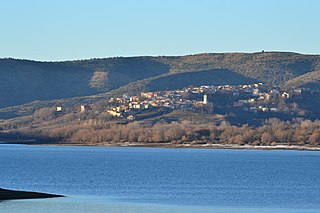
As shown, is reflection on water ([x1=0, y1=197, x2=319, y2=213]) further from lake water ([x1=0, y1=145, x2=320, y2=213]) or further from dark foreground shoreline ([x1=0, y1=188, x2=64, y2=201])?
dark foreground shoreline ([x1=0, y1=188, x2=64, y2=201])

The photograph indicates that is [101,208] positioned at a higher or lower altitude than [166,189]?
lower

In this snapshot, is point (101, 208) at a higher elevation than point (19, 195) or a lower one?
lower

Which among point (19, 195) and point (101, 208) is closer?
point (101, 208)

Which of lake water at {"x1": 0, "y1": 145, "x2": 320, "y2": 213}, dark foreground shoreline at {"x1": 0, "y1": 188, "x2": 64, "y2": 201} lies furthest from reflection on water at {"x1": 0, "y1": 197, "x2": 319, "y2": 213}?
dark foreground shoreline at {"x1": 0, "y1": 188, "x2": 64, "y2": 201}

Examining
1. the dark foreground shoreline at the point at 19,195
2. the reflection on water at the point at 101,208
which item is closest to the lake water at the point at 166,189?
the reflection on water at the point at 101,208

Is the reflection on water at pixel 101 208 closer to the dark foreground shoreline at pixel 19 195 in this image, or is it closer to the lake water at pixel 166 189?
the lake water at pixel 166 189

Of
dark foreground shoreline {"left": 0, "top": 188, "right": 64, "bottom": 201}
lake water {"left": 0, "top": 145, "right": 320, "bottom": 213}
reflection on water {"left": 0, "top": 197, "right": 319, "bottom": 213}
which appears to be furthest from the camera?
dark foreground shoreline {"left": 0, "top": 188, "right": 64, "bottom": 201}

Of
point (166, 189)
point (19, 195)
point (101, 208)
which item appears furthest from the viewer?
point (166, 189)

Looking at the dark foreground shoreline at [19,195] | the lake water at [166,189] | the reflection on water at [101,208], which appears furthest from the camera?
the dark foreground shoreline at [19,195]

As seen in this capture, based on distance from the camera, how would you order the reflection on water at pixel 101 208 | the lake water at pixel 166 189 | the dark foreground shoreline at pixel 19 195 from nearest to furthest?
the reflection on water at pixel 101 208 → the lake water at pixel 166 189 → the dark foreground shoreline at pixel 19 195

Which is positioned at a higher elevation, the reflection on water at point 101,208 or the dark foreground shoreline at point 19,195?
the dark foreground shoreline at point 19,195

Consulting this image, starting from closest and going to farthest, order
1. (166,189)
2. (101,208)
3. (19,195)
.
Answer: (101,208) → (19,195) → (166,189)

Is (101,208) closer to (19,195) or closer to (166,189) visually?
(19,195)

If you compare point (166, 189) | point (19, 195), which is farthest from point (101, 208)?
point (166, 189)
